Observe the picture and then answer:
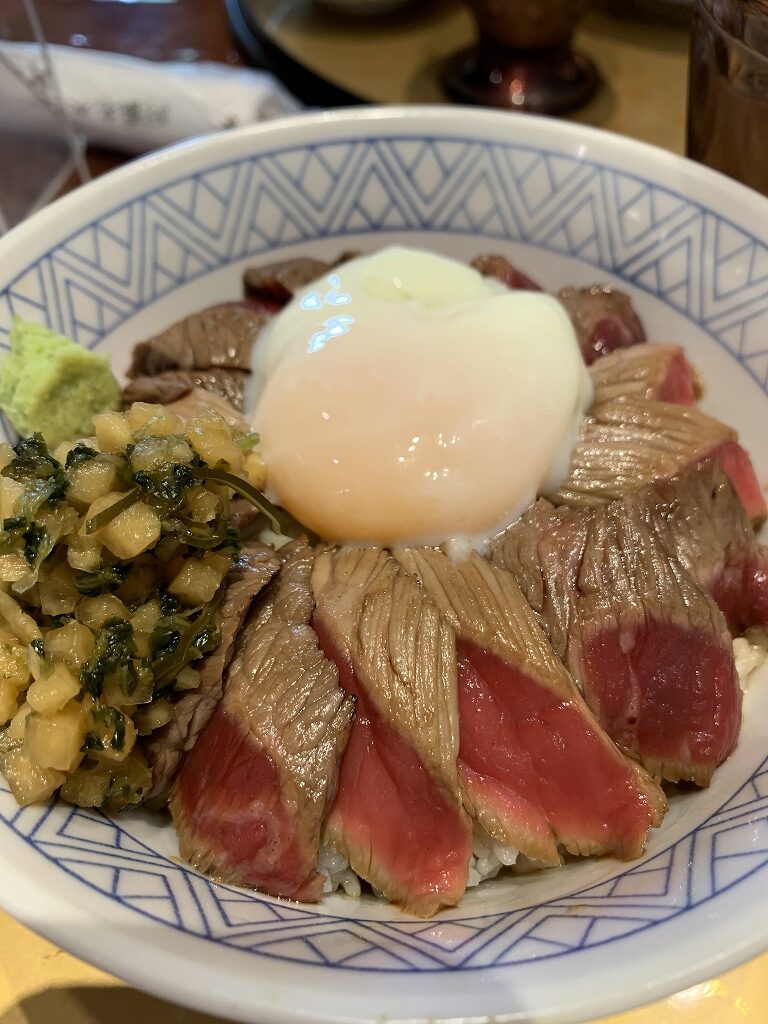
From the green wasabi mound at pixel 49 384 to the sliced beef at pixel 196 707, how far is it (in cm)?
74

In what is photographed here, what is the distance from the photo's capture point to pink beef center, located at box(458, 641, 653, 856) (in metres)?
1.73

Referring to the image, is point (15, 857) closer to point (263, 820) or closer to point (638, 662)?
point (263, 820)

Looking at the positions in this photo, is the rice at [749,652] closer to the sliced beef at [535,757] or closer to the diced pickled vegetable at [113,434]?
the sliced beef at [535,757]

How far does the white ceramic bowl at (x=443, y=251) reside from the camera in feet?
4.31

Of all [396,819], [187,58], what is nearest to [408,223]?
[396,819]

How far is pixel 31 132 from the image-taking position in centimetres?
358

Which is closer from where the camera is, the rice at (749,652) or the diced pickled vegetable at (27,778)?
the diced pickled vegetable at (27,778)

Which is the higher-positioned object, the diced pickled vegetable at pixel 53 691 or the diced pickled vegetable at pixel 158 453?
the diced pickled vegetable at pixel 158 453

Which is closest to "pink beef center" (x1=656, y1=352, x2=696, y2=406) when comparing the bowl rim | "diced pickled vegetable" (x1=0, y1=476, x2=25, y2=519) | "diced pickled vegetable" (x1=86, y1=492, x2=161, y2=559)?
the bowl rim

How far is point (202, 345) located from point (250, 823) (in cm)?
142

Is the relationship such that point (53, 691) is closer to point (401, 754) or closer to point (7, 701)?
point (7, 701)

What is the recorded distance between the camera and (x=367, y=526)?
2.08 m

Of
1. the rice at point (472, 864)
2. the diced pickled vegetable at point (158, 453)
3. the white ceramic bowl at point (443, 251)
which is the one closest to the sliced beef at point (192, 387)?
the white ceramic bowl at point (443, 251)

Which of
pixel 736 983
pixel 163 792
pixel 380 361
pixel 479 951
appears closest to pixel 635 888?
pixel 479 951
